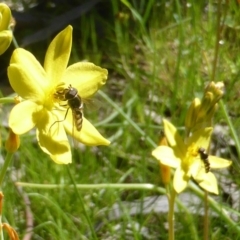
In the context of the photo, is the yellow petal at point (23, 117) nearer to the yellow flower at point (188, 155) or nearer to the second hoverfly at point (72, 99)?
the second hoverfly at point (72, 99)

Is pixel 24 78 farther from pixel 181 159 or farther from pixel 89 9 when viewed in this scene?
pixel 89 9

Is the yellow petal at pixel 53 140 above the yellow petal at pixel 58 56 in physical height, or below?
below

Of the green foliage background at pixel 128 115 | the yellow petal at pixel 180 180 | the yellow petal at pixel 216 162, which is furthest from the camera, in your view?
the green foliage background at pixel 128 115

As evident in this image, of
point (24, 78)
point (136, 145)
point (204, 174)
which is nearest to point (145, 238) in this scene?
point (136, 145)

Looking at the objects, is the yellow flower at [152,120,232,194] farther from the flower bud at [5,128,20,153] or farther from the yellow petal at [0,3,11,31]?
the yellow petal at [0,3,11,31]

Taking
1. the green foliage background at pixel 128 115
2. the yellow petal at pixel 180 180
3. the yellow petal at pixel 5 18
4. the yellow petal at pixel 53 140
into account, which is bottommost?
the green foliage background at pixel 128 115

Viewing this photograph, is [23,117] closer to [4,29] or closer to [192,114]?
[4,29]

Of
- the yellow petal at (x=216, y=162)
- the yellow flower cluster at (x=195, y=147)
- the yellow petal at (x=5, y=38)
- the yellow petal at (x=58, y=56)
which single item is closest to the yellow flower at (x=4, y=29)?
the yellow petal at (x=5, y=38)
